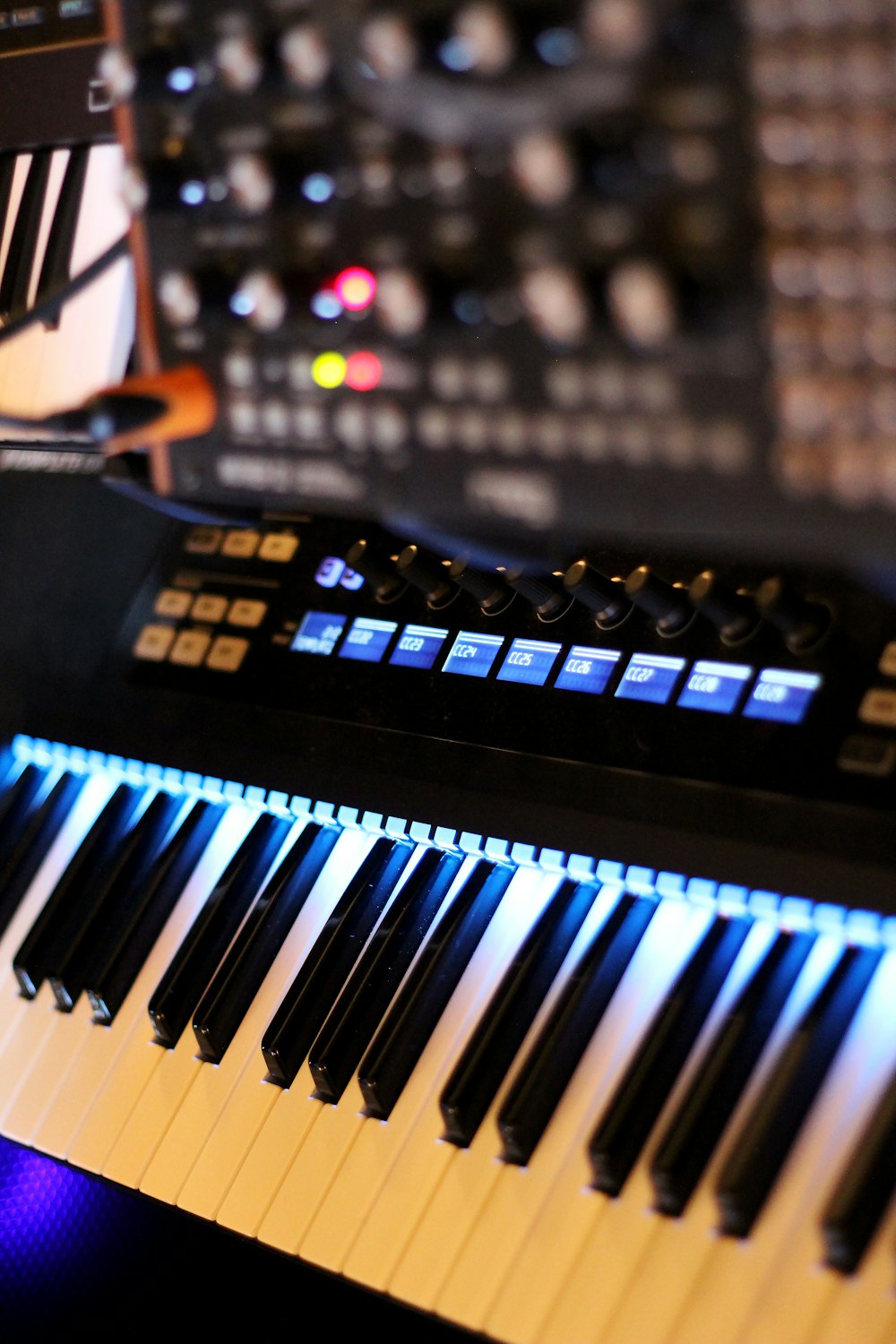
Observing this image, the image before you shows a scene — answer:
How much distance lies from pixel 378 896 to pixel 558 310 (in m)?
0.52

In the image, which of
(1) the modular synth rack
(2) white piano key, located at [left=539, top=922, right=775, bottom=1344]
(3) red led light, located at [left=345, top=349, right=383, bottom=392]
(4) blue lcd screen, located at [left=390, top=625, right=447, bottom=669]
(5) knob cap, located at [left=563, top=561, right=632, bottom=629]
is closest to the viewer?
(1) the modular synth rack

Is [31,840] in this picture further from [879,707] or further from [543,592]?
[879,707]

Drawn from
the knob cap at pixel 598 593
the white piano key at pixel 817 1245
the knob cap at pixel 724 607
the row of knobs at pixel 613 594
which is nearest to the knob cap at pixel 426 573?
the row of knobs at pixel 613 594

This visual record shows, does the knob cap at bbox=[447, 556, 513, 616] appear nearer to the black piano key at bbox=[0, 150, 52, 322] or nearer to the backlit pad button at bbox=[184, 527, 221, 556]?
the backlit pad button at bbox=[184, 527, 221, 556]

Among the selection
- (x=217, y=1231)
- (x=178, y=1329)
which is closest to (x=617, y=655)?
(x=217, y=1231)

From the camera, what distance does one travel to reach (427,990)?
883mm

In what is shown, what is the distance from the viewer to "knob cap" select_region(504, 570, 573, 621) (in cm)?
88

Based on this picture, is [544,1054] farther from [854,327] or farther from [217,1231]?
[854,327]

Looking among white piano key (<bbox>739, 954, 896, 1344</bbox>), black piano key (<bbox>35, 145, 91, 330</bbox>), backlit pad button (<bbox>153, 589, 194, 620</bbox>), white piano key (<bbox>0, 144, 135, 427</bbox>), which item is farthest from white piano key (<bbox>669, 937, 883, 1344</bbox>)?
black piano key (<bbox>35, 145, 91, 330</bbox>)

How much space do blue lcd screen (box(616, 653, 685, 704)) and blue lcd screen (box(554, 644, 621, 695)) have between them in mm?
15

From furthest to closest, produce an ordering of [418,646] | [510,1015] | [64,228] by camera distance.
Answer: [64,228]
[418,646]
[510,1015]

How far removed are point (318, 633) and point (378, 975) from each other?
0.28 metres

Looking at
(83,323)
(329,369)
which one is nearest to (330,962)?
(329,369)

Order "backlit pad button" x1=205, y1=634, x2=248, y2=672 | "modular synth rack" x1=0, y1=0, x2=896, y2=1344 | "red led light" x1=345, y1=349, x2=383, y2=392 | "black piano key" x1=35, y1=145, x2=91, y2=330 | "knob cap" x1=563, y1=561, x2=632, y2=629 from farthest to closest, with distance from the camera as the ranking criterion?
"black piano key" x1=35, y1=145, x2=91, y2=330
"backlit pad button" x1=205, y1=634, x2=248, y2=672
"knob cap" x1=563, y1=561, x2=632, y2=629
"red led light" x1=345, y1=349, x2=383, y2=392
"modular synth rack" x1=0, y1=0, x2=896, y2=1344
